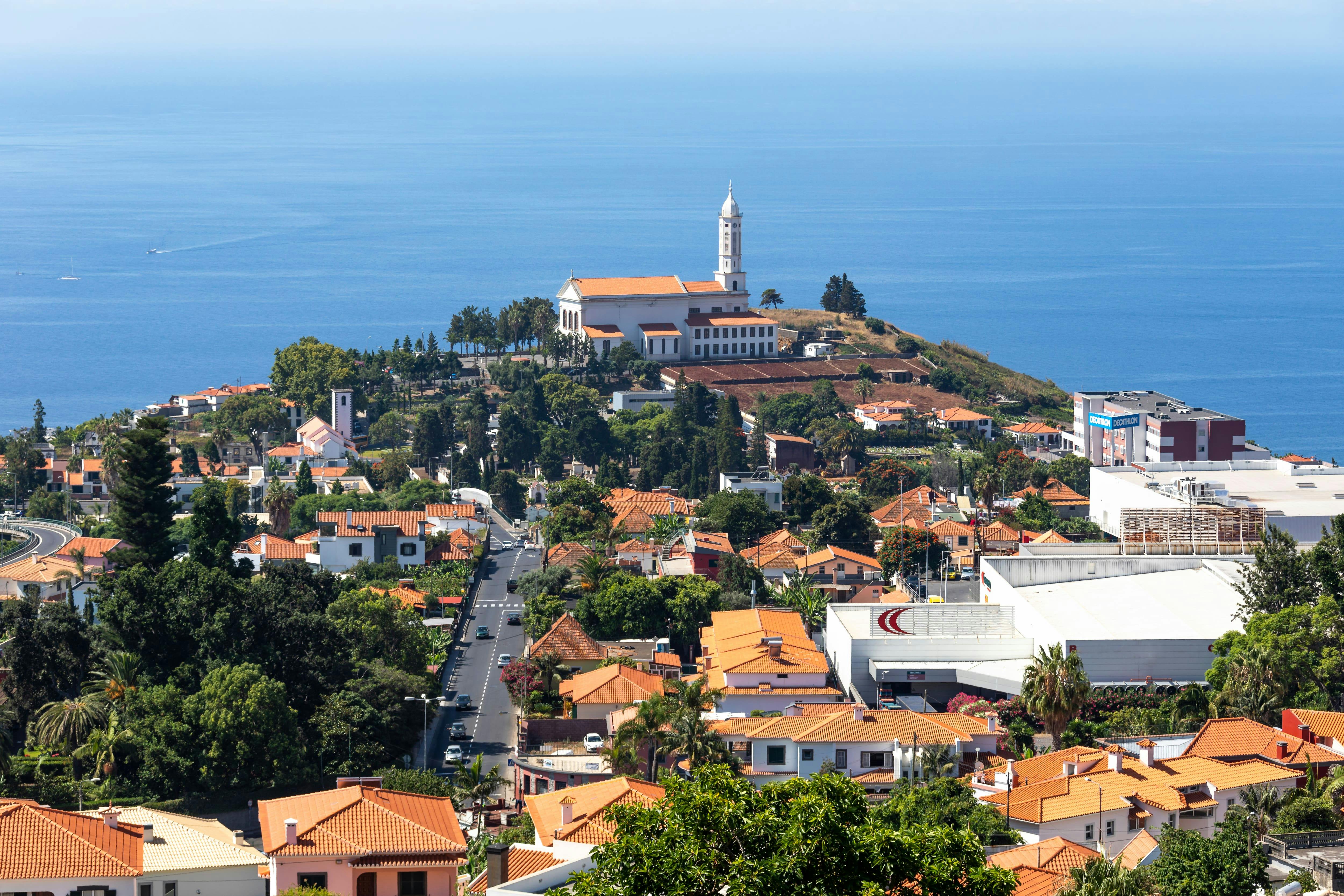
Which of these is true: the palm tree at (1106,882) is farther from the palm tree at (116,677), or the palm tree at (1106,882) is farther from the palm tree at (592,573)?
the palm tree at (592,573)

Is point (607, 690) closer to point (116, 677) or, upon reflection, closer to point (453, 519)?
point (116, 677)

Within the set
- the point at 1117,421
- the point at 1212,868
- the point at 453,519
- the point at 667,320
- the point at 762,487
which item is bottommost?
the point at 1212,868

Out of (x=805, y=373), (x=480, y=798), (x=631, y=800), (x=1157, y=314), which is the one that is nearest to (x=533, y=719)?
(x=480, y=798)

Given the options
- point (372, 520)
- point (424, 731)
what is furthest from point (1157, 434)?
point (424, 731)

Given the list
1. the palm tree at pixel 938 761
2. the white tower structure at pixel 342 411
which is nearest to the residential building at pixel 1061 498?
the white tower structure at pixel 342 411

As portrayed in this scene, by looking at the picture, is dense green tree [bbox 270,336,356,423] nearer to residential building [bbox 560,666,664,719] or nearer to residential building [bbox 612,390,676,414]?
residential building [bbox 612,390,676,414]
